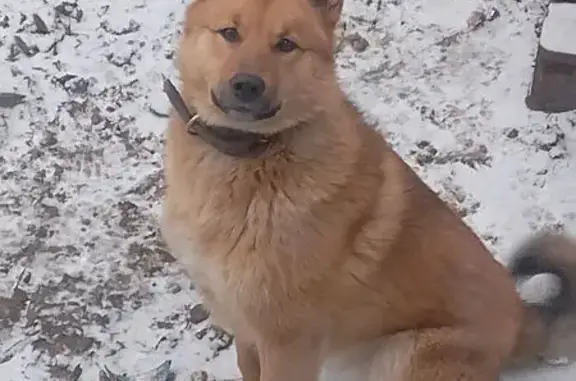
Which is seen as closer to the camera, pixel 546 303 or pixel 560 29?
pixel 546 303

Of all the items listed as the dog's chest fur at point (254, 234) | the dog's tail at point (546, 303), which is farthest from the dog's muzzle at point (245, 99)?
the dog's tail at point (546, 303)

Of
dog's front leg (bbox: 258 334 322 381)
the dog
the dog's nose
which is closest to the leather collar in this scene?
the dog

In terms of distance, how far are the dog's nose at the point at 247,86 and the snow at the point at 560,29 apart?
243 centimetres

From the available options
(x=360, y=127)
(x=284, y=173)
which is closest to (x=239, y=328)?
(x=284, y=173)

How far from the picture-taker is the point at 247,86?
3102mm

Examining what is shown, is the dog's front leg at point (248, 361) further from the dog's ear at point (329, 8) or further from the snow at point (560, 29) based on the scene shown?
the snow at point (560, 29)

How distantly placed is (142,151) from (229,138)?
5.88 ft

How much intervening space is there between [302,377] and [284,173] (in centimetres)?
70

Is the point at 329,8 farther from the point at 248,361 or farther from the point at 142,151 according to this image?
the point at 142,151

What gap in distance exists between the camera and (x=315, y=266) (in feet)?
11.0

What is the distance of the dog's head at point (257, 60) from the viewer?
315cm

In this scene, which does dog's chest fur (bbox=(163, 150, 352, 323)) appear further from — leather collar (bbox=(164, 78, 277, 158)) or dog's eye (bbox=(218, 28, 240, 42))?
dog's eye (bbox=(218, 28, 240, 42))

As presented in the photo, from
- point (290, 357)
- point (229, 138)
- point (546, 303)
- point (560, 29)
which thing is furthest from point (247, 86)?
point (560, 29)

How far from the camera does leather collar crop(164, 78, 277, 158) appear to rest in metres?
3.36
